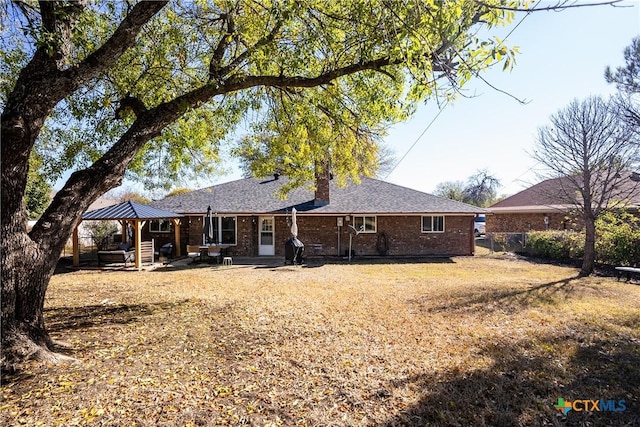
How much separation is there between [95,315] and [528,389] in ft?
24.1

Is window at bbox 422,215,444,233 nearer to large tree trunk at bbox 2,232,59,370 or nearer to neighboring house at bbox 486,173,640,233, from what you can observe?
neighboring house at bbox 486,173,640,233

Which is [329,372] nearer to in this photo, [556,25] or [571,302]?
[556,25]

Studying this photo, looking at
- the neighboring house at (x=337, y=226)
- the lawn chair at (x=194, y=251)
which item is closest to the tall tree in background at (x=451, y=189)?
the neighboring house at (x=337, y=226)

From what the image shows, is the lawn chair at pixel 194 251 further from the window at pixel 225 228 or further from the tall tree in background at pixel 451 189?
the tall tree in background at pixel 451 189

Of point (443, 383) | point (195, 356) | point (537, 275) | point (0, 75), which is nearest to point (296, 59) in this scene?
point (195, 356)

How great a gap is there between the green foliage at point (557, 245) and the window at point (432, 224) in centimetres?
501

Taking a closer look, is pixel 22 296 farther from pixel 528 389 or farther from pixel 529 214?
pixel 529 214

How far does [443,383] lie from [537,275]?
1040cm

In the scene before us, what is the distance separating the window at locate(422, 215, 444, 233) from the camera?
1828 centimetres

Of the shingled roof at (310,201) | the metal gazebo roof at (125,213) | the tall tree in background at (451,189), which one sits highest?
the tall tree in background at (451,189)

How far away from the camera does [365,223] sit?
18250mm

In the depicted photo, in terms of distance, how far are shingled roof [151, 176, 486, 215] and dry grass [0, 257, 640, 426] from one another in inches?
345

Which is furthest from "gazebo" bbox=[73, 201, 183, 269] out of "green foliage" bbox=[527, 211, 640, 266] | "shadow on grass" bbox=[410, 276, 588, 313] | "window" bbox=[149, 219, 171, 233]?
"green foliage" bbox=[527, 211, 640, 266]

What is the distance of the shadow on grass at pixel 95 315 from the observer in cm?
580
